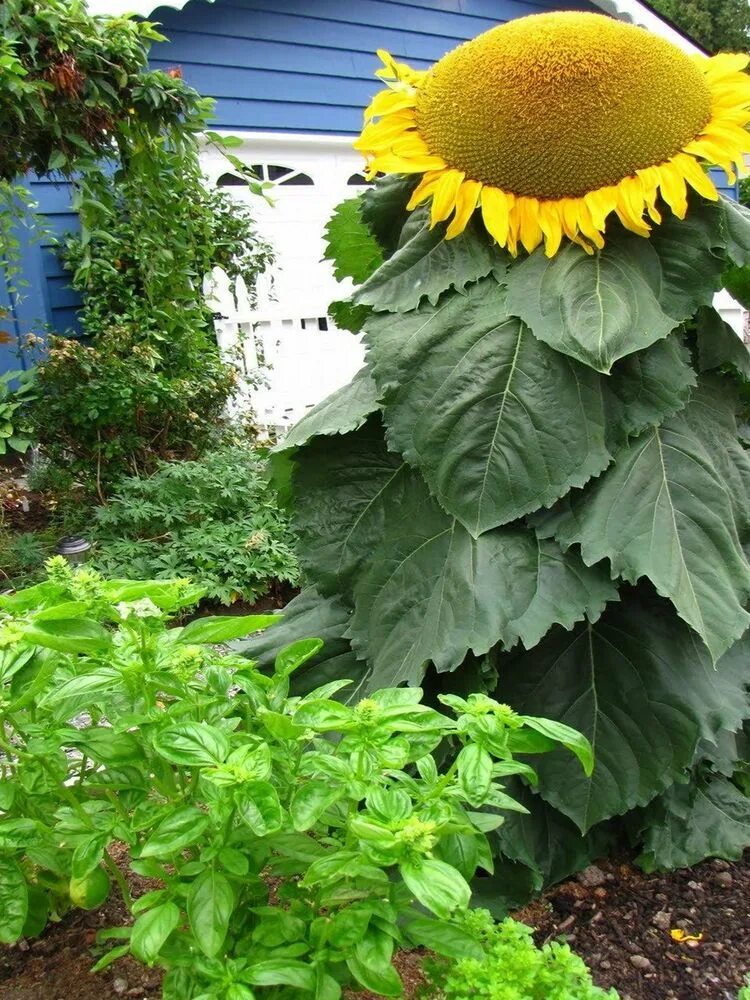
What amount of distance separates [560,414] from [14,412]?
387cm

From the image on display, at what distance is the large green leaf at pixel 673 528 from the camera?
4.25 feet

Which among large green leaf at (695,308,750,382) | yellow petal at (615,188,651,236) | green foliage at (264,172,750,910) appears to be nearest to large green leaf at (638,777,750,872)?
green foliage at (264,172,750,910)

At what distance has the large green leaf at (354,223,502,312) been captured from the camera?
4.65ft

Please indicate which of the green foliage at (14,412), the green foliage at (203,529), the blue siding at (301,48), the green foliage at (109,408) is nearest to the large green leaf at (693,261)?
the green foliage at (203,529)

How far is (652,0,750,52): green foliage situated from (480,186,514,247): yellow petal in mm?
19851

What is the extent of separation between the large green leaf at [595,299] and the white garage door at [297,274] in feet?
16.5

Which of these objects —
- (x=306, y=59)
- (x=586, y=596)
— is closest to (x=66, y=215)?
(x=306, y=59)

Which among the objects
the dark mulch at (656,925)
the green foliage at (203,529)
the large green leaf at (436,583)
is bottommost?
the dark mulch at (656,925)

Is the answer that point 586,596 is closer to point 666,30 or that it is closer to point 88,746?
point 88,746

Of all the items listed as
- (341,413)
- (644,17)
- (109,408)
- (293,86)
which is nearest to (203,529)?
(109,408)

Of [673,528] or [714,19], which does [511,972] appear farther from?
[714,19]

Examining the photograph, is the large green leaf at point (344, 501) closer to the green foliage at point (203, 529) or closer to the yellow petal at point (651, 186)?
the yellow petal at point (651, 186)

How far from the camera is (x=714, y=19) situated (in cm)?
1802

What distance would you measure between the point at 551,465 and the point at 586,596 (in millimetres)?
235
